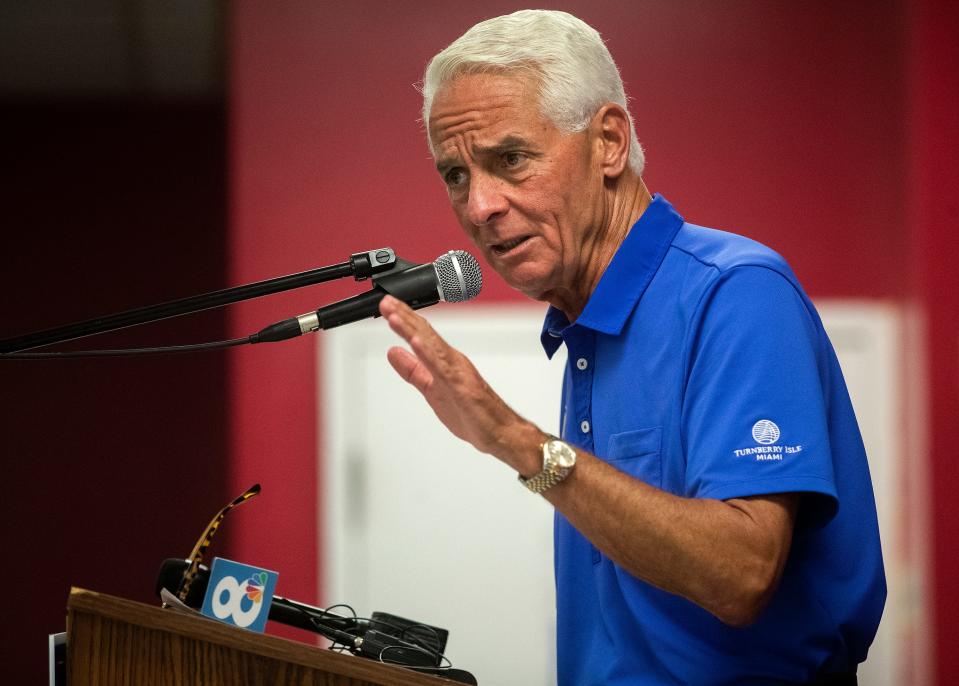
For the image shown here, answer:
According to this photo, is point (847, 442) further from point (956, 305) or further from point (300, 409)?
point (300, 409)

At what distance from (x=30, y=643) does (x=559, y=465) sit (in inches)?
119

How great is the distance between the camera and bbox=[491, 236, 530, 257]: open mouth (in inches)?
56.4

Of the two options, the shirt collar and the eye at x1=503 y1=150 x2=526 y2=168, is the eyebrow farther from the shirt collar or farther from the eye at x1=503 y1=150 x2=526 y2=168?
the shirt collar

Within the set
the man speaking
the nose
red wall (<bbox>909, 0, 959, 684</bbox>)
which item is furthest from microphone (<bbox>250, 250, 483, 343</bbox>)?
red wall (<bbox>909, 0, 959, 684</bbox>)

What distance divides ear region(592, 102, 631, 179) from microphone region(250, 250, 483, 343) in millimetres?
375

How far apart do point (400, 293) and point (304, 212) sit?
2.24 metres

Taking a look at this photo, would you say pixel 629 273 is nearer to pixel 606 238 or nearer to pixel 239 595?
pixel 606 238

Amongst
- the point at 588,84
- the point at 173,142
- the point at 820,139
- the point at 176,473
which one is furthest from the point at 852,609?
the point at 173,142

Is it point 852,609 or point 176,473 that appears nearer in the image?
point 852,609

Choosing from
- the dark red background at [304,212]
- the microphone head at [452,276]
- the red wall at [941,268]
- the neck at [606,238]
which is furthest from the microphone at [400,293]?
the red wall at [941,268]

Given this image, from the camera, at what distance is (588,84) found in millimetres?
1430

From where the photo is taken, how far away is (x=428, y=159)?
329 centimetres

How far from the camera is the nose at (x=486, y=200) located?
1.40m

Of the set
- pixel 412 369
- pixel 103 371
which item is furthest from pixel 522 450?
pixel 103 371
